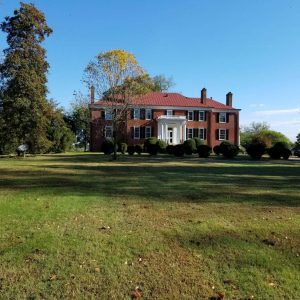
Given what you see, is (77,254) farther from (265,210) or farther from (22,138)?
(22,138)

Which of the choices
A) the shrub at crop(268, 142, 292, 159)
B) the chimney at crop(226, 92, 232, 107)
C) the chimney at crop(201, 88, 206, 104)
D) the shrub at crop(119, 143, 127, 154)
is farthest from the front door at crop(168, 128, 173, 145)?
the shrub at crop(268, 142, 292, 159)

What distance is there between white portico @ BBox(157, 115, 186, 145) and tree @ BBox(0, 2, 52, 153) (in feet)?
86.2

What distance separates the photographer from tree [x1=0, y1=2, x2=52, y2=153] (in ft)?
110

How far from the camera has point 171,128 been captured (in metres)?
60.7

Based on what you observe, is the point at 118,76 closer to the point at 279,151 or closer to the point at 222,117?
the point at 279,151

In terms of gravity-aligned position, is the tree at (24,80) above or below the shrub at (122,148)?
above

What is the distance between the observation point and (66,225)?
22.1 ft

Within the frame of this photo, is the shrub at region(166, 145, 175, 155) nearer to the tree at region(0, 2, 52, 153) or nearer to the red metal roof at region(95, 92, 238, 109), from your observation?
the tree at region(0, 2, 52, 153)

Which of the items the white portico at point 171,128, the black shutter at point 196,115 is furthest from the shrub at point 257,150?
the black shutter at point 196,115

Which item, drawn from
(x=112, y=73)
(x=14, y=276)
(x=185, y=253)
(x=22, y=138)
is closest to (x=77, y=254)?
(x=14, y=276)

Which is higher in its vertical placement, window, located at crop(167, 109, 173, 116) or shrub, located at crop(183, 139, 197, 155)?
window, located at crop(167, 109, 173, 116)

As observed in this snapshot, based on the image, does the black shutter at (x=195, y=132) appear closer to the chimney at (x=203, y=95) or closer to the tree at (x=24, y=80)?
the chimney at (x=203, y=95)

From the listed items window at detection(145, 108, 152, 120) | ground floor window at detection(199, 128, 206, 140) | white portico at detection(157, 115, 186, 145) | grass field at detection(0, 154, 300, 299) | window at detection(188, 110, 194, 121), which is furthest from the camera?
ground floor window at detection(199, 128, 206, 140)

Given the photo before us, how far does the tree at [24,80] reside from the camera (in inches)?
1324
